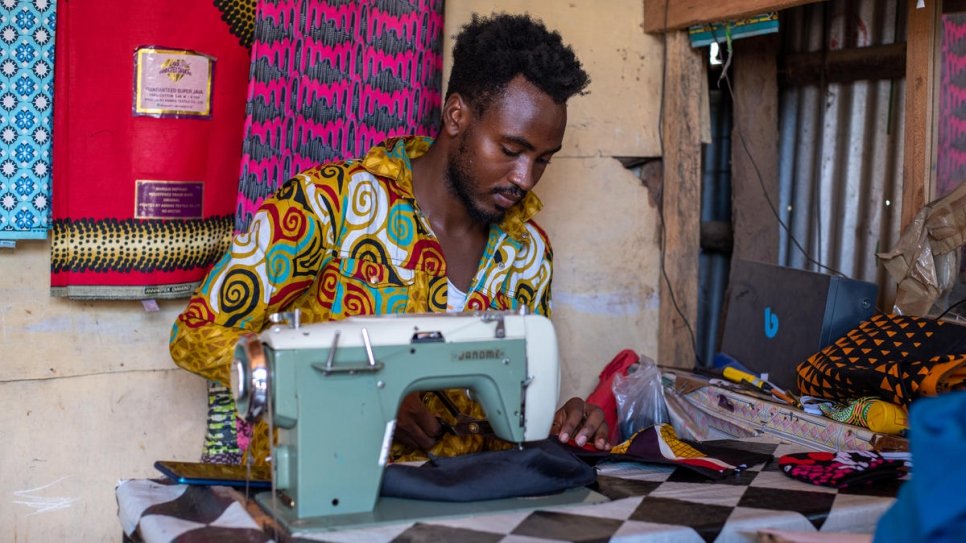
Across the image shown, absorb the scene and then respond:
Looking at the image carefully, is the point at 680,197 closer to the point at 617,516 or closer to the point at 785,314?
the point at 785,314

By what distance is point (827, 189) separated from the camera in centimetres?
429

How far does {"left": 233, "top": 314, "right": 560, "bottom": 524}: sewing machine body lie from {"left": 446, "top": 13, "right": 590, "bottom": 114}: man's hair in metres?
0.80

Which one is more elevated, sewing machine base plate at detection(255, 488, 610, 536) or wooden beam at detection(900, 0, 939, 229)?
wooden beam at detection(900, 0, 939, 229)

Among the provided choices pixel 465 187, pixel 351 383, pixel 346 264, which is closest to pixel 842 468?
pixel 351 383

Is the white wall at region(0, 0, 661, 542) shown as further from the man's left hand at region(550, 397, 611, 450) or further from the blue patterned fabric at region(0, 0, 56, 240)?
the man's left hand at region(550, 397, 611, 450)

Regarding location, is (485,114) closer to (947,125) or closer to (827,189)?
(947,125)

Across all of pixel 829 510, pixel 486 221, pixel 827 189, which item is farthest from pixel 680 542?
pixel 827 189

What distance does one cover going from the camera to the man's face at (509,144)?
8.07ft

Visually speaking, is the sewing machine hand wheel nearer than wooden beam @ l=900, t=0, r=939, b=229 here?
Yes

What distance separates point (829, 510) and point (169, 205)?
1982 mm

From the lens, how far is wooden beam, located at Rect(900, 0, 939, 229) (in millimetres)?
3006

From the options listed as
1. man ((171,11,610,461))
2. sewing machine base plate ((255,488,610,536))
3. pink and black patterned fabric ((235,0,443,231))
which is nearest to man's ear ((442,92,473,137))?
man ((171,11,610,461))

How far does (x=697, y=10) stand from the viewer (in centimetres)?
359

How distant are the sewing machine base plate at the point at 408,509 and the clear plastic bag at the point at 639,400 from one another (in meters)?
1.32
